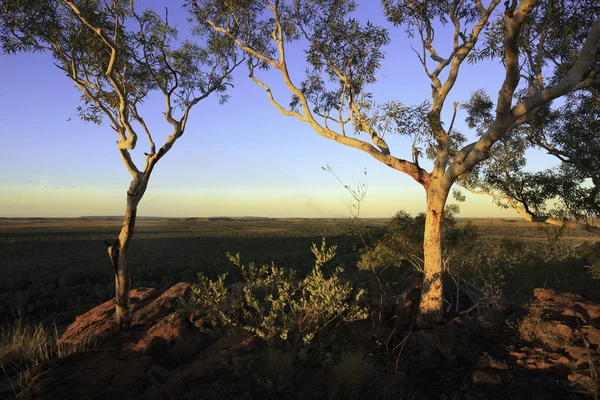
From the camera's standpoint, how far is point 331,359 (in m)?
5.01

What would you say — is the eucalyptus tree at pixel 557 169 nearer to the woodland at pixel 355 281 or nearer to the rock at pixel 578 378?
the woodland at pixel 355 281

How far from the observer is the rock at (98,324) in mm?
8113

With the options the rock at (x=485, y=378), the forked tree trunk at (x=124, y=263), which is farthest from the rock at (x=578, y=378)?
the forked tree trunk at (x=124, y=263)

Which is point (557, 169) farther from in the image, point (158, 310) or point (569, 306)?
point (158, 310)

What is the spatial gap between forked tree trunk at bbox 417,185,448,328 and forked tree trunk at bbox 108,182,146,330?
20.3 ft

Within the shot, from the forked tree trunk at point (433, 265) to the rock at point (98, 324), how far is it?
6.36 metres

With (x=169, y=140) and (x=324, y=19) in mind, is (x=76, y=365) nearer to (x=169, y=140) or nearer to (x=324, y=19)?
(x=169, y=140)

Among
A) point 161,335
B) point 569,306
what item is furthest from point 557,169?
point 161,335

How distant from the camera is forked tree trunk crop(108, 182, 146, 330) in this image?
8.43 meters

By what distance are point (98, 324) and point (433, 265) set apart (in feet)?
25.9

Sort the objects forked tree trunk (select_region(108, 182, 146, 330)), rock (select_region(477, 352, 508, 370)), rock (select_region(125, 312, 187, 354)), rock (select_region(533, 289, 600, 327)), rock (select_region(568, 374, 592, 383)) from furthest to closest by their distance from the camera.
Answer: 1. forked tree trunk (select_region(108, 182, 146, 330))
2. rock (select_region(125, 312, 187, 354))
3. rock (select_region(533, 289, 600, 327))
4. rock (select_region(477, 352, 508, 370))
5. rock (select_region(568, 374, 592, 383))

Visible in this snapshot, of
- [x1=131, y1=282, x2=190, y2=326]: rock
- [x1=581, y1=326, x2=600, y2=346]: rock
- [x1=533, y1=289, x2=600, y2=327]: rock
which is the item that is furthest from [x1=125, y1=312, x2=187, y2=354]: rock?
[x1=533, y1=289, x2=600, y2=327]: rock

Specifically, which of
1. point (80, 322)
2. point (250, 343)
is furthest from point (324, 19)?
point (80, 322)

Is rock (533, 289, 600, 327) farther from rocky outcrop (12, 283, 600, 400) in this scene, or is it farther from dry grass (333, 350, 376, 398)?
dry grass (333, 350, 376, 398)
